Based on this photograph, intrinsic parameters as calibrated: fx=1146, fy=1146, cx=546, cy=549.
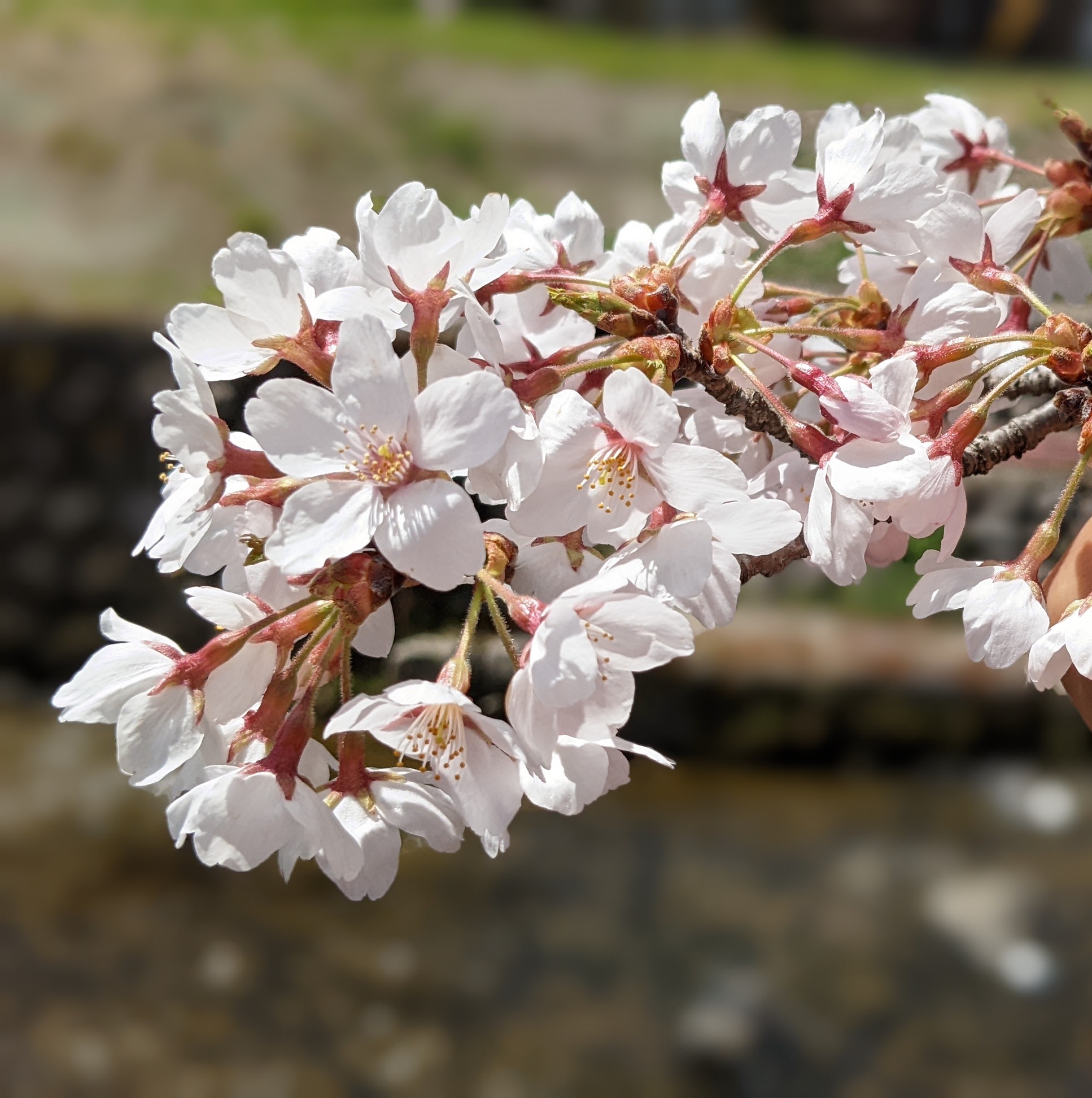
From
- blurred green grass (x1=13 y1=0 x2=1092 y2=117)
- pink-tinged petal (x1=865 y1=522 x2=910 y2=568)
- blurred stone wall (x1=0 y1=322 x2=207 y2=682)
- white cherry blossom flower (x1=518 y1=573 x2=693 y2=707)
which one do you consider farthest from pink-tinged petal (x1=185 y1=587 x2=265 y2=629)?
blurred green grass (x1=13 y1=0 x2=1092 y2=117)

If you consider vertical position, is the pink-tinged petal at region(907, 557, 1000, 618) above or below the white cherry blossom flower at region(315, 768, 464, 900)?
above

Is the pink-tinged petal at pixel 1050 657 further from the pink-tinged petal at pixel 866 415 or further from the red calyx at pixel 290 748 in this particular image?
the red calyx at pixel 290 748

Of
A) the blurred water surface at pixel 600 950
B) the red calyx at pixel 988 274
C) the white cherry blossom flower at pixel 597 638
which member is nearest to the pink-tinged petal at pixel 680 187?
the red calyx at pixel 988 274

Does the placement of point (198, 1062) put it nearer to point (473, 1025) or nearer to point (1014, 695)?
point (473, 1025)

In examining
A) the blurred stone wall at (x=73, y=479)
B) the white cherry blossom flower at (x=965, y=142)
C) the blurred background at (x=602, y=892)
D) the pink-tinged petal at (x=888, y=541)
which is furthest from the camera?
the blurred stone wall at (x=73, y=479)

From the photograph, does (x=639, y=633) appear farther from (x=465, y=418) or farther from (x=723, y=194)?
(x=723, y=194)

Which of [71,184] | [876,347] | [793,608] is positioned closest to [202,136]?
[71,184]

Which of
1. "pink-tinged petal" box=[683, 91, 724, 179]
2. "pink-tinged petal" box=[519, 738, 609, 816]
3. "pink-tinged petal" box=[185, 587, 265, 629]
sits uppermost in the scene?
"pink-tinged petal" box=[683, 91, 724, 179]

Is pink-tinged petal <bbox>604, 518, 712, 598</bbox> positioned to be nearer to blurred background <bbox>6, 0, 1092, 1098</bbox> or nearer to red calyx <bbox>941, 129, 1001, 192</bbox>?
red calyx <bbox>941, 129, 1001, 192</bbox>
